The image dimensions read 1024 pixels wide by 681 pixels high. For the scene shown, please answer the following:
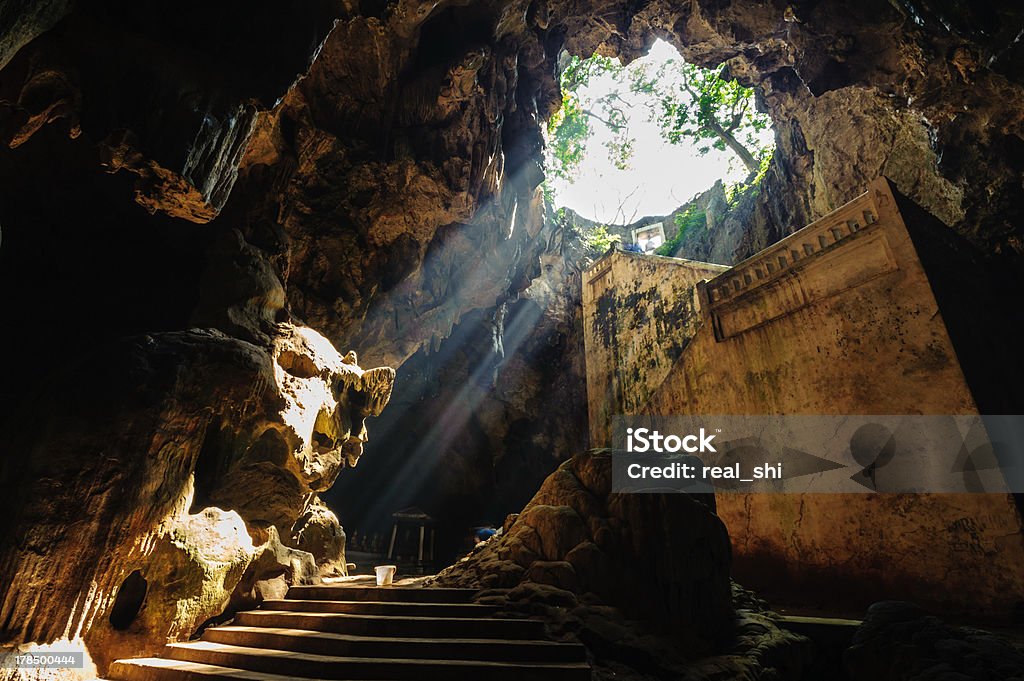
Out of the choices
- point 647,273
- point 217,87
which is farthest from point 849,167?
point 217,87

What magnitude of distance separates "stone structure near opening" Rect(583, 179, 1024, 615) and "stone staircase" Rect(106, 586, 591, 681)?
4.99 metres

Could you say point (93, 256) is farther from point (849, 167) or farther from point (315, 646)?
point (849, 167)

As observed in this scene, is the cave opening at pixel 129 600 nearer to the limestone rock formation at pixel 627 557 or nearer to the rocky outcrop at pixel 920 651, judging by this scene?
the limestone rock formation at pixel 627 557

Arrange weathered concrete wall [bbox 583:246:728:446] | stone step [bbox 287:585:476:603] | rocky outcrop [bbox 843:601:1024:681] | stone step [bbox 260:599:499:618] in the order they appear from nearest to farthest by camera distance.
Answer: rocky outcrop [bbox 843:601:1024:681]
stone step [bbox 260:599:499:618]
stone step [bbox 287:585:476:603]
weathered concrete wall [bbox 583:246:728:446]

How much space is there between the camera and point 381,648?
14.1ft

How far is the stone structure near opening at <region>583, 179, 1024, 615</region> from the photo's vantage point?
5.72 metres

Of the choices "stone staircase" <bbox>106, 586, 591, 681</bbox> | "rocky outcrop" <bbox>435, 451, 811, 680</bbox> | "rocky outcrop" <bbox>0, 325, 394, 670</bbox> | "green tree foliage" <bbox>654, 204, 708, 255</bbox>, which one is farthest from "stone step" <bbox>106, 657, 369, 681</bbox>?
"green tree foliage" <bbox>654, 204, 708, 255</bbox>

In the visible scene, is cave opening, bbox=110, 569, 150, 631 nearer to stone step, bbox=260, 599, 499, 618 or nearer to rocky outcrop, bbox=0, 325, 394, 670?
rocky outcrop, bbox=0, 325, 394, 670

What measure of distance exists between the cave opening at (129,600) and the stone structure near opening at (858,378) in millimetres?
8889

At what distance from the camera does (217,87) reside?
4770 millimetres

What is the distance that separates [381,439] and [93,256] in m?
14.4

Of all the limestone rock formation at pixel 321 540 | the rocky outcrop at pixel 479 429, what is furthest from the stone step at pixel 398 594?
the rocky outcrop at pixel 479 429

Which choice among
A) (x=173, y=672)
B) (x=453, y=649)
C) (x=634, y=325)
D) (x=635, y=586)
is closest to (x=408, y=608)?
(x=453, y=649)

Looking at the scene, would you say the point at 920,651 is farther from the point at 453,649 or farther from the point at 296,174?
the point at 296,174
